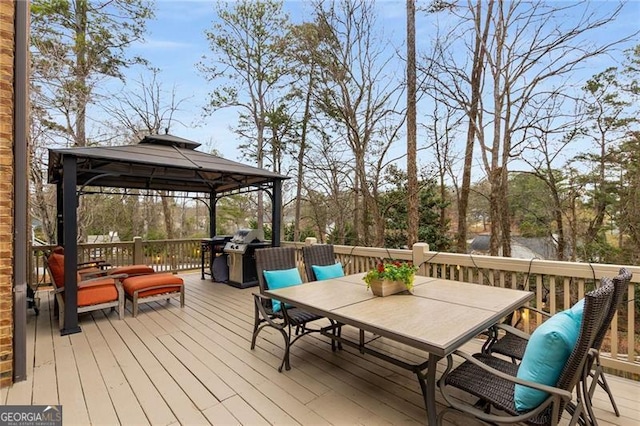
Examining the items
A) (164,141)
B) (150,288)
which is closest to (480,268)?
(150,288)

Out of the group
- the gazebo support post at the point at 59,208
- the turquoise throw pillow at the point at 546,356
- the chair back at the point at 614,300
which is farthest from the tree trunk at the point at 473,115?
the gazebo support post at the point at 59,208

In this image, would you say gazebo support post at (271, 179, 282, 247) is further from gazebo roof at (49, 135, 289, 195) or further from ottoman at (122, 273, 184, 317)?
ottoman at (122, 273, 184, 317)

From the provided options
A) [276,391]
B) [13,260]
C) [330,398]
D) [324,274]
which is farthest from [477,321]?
[13,260]

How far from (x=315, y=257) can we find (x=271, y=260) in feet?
2.12

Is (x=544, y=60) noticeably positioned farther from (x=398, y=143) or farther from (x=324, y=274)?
(x=324, y=274)

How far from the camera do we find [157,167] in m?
5.29

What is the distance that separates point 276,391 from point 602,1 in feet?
27.7

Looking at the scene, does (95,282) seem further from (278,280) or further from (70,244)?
(278,280)

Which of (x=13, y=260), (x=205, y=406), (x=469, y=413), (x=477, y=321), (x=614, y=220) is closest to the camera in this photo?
(x=469, y=413)

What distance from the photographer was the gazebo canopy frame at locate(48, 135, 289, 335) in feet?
12.2

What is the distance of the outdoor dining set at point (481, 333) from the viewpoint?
4.83ft

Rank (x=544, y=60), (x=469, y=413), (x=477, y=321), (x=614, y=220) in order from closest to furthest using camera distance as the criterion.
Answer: (x=469, y=413)
(x=477, y=321)
(x=544, y=60)
(x=614, y=220)

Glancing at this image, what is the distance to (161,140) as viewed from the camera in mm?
5773

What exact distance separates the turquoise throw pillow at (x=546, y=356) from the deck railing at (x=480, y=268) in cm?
103
